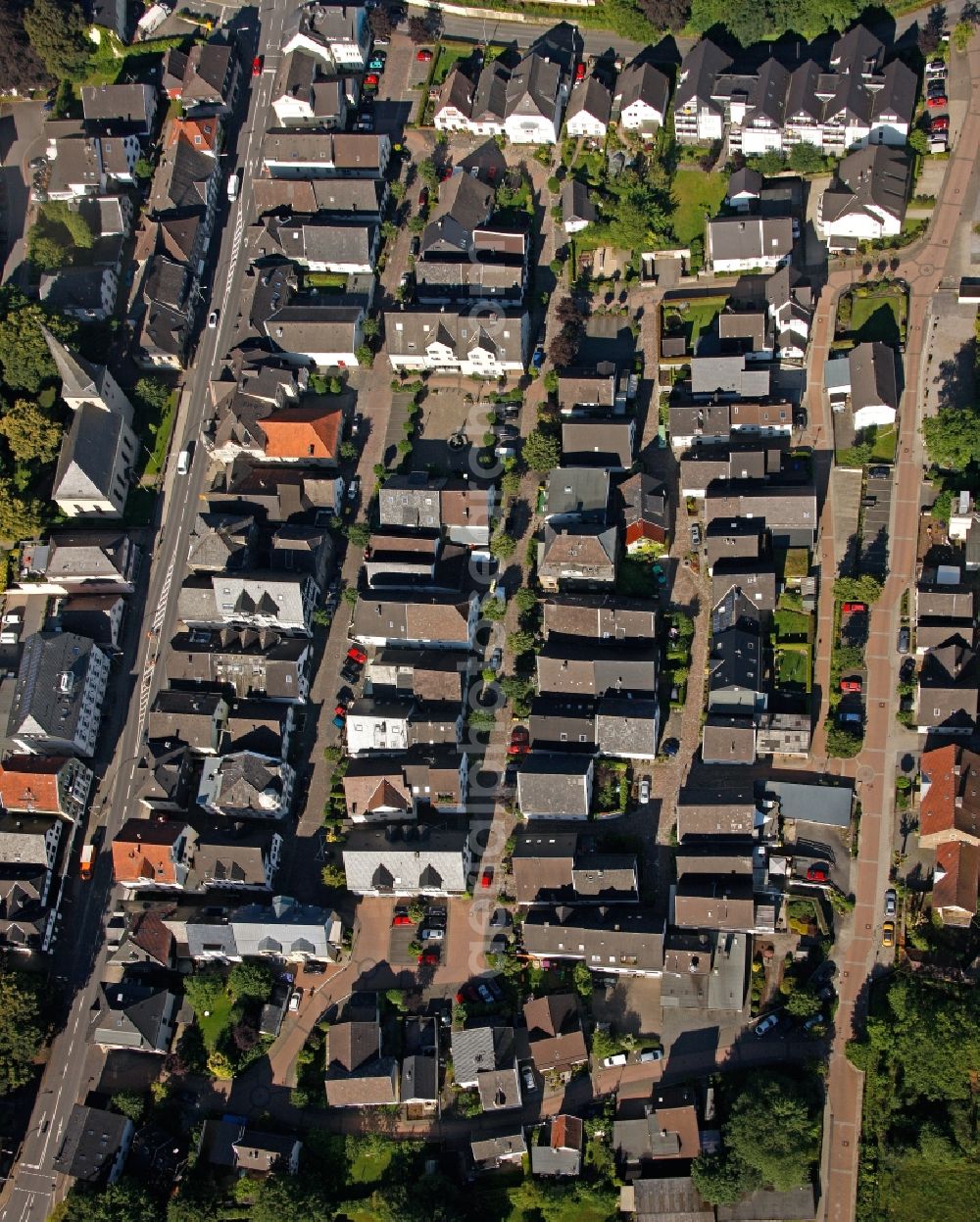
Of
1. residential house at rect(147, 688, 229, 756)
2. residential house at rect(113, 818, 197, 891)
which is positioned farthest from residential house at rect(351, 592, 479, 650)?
residential house at rect(113, 818, 197, 891)

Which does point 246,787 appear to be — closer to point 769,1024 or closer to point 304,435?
point 304,435

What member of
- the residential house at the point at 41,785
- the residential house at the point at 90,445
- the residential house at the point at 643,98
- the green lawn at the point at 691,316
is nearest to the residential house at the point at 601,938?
the residential house at the point at 41,785

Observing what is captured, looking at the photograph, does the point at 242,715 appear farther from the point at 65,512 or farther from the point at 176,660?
the point at 65,512

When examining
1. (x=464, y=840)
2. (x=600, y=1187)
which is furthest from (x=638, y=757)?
(x=600, y=1187)

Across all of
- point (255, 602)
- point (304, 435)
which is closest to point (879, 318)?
point (304, 435)

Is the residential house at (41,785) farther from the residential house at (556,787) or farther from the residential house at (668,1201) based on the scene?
the residential house at (668,1201)

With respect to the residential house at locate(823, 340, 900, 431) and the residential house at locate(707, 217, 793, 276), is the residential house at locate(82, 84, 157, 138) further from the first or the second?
the residential house at locate(823, 340, 900, 431)
